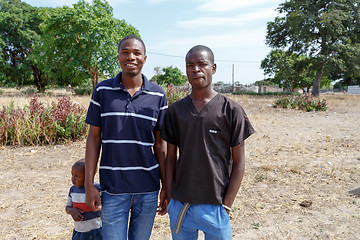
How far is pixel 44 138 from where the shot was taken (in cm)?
643

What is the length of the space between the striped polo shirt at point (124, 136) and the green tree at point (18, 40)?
29.3 metres

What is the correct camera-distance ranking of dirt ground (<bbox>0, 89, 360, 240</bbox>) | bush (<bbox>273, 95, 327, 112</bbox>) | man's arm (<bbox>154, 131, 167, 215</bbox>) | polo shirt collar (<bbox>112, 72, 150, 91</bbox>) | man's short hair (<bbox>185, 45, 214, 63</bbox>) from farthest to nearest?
bush (<bbox>273, 95, 327, 112</bbox>) → dirt ground (<bbox>0, 89, 360, 240</bbox>) → man's arm (<bbox>154, 131, 167, 215</bbox>) → polo shirt collar (<bbox>112, 72, 150, 91</bbox>) → man's short hair (<bbox>185, 45, 214, 63</bbox>)

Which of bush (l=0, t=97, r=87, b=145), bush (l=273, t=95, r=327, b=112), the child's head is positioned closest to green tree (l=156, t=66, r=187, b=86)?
bush (l=273, t=95, r=327, b=112)

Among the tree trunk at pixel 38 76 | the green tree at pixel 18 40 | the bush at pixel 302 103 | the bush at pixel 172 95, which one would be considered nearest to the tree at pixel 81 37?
the green tree at pixel 18 40

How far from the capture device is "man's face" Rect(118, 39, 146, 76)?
1806 millimetres

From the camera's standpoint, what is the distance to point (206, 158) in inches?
63.0

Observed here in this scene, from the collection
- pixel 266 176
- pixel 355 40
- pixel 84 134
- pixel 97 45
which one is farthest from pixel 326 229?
pixel 355 40

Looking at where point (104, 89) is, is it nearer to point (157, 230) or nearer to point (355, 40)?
point (157, 230)

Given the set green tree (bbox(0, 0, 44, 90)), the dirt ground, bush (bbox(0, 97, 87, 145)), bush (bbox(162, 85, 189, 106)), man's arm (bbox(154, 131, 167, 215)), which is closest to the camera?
man's arm (bbox(154, 131, 167, 215))

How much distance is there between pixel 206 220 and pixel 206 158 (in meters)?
0.36

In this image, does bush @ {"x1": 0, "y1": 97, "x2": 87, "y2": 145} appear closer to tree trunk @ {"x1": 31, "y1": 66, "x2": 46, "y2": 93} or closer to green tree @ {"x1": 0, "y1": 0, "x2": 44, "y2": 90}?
green tree @ {"x1": 0, "y1": 0, "x2": 44, "y2": 90}

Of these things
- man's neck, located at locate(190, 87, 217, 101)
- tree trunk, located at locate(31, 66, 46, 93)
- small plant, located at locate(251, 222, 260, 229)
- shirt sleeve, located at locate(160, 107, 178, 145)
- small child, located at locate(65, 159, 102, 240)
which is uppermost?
tree trunk, located at locate(31, 66, 46, 93)

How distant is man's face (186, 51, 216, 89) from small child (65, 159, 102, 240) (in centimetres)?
102

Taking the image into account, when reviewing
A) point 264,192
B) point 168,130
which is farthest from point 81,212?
point 264,192
